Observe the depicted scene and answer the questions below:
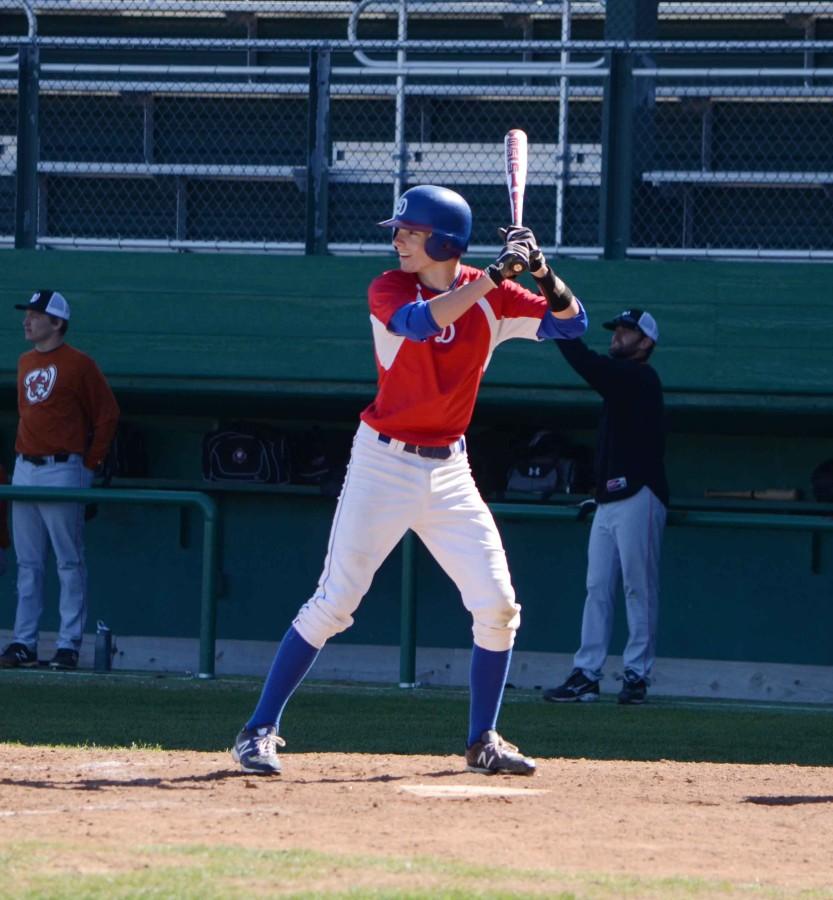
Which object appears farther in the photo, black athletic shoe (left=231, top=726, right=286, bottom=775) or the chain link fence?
the chain link fence

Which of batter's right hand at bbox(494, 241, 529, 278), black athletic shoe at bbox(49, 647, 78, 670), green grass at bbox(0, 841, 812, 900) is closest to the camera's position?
green grass at bbox(0, 841, 812, 900)

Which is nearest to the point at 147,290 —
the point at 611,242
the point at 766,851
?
the point at 611,242

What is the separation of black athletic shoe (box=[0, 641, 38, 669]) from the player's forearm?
508 centimetres

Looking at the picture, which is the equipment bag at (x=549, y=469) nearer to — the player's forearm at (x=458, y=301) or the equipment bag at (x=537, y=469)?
the equipment bag at (x=537, y=469)

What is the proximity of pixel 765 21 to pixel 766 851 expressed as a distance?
27.0 feet

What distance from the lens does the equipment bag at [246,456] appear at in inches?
411

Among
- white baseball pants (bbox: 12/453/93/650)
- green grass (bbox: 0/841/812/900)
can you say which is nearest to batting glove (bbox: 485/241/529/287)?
green grass (bbox: 0/841/812/900)

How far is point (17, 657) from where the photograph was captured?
30.4ft

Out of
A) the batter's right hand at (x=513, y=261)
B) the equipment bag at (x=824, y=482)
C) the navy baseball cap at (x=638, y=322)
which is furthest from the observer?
the equipment bag at (x=824, y=482)

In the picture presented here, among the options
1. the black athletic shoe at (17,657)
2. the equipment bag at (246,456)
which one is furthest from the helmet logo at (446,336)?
the equipment bag at (246,456)

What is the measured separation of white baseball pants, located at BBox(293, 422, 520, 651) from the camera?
5172 millimetres

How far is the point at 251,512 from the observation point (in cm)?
1084

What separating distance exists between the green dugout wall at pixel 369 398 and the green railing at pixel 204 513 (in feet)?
3.33

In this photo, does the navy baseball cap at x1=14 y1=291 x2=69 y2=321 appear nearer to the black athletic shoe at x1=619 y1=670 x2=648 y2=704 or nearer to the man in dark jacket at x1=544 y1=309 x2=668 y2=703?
the man in dark jacket at x1=544 y1=309 x2=668 y2=703
